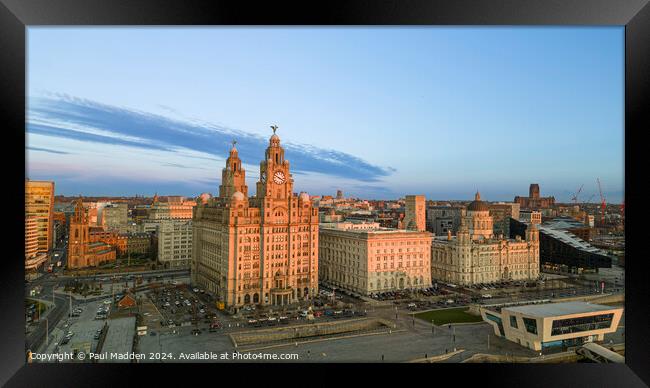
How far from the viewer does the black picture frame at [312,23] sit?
757 centimetres

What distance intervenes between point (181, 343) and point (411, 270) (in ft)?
51.2

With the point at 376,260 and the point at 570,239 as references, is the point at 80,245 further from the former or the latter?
the point at 570,239

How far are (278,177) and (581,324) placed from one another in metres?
15.4

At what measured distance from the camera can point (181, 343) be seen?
16.7 metres

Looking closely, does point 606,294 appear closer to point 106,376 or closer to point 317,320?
point 317,320

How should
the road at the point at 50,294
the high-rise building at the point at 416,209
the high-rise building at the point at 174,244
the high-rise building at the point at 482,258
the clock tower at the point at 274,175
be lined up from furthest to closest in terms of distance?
the high-rise building at the point at 416,209, the high-rise building at the point at 174,244, the high-rise building at the point at 482,258, the clock tower at the point at 274,175, the road at the point at 50,294

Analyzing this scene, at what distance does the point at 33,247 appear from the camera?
28.5m


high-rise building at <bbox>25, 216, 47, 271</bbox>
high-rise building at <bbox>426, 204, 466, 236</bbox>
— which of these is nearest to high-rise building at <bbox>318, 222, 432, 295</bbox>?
high-rise building at <bbox>25, 216, 47, 271</bbox>

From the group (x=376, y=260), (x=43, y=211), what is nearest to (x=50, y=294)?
(x=43, y=211)

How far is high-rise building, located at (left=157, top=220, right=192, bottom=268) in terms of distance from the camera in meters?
36.6

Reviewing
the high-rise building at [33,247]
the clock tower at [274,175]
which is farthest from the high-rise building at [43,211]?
the clock tower at [274,175]

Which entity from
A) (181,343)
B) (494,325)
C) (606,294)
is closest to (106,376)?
(181,343)

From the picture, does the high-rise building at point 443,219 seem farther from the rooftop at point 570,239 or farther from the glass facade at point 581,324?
the glass facade at point 581,324

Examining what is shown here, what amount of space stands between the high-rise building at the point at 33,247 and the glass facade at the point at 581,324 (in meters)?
27.6
